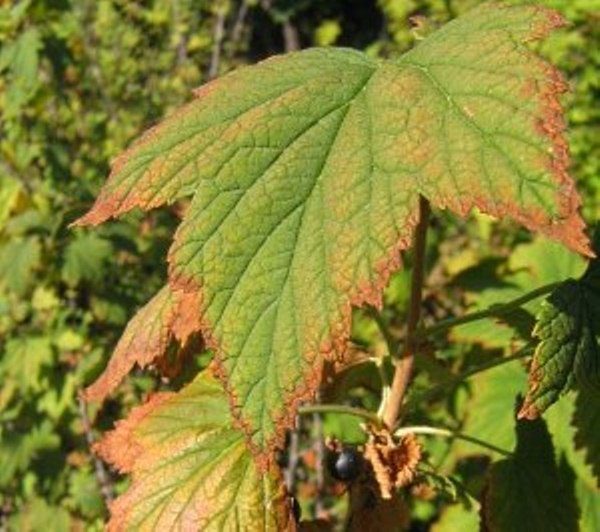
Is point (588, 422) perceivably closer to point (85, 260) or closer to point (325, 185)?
point (325, 185)

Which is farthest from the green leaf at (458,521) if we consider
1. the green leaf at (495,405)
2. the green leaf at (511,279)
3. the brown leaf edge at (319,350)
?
the brown leaf edge at (319,350)

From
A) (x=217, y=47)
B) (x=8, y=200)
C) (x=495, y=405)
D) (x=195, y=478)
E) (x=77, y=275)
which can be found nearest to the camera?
(x=195, y=478)

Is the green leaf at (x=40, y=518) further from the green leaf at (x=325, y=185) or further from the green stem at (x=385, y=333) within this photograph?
the green leaf at (x=325, y=185)

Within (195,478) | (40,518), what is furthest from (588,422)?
(40,518)

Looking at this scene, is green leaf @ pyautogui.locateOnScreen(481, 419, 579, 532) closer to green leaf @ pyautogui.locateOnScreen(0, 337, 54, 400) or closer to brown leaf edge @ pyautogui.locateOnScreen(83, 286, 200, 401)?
brown leaf edge @ pyautogui.locateOnScreen(83, 286, 200, 401)

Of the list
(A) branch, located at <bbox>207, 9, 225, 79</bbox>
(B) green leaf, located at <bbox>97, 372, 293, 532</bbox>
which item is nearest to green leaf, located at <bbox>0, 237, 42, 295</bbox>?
(B) green leaf, located at <bbox>97, 372, 293, 532</bbox>

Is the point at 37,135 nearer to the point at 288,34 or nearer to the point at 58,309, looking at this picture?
the point at 58,309

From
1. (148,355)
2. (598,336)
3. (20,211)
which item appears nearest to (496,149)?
(598,336)
